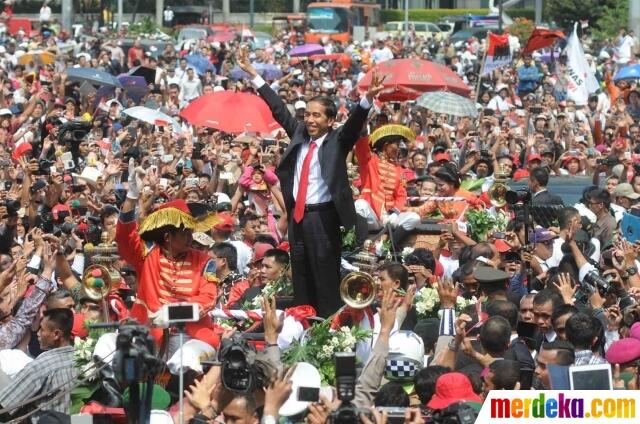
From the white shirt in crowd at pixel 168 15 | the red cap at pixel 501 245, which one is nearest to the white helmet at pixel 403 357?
the red cap at pixel 501 245

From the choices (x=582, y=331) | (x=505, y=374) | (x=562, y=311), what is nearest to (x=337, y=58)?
(x=562, y=311)

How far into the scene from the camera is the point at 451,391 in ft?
27.1

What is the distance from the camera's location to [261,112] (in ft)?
62.4

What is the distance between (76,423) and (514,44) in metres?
36.7

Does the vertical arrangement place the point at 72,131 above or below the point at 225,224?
above

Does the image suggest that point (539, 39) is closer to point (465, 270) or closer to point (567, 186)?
point (567, 186)

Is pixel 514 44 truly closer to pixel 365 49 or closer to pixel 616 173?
pixel 365 49

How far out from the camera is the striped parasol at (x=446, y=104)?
67.7 ft

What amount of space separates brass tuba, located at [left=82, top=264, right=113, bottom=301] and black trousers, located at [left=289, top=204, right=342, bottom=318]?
1.34 meters

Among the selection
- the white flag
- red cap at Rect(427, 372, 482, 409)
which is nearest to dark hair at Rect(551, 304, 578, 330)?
red cap at Rect(427, 372, 482, 409)

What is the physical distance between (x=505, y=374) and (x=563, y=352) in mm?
595

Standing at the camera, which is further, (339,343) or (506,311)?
(506,311)

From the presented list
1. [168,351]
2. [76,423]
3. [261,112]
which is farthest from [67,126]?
[76,423]

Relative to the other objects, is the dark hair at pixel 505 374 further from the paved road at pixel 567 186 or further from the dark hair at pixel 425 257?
the paved road at pixel 567 186
